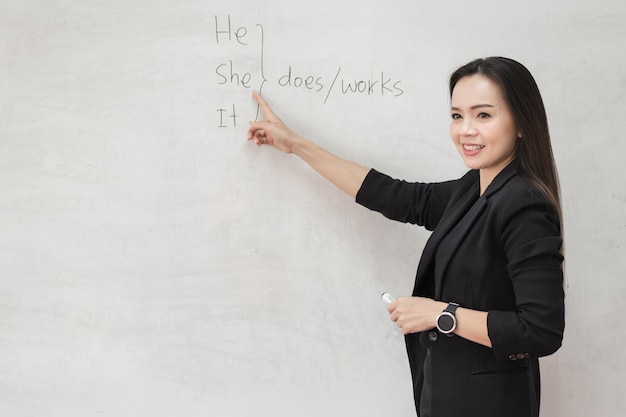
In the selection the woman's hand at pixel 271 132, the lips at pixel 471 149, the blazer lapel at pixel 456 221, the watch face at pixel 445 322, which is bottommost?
the watch face at pixel 445 322

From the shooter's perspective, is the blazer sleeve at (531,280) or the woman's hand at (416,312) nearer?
the blazer sleeve at (531,280)

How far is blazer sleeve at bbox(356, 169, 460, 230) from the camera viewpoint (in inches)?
57.6

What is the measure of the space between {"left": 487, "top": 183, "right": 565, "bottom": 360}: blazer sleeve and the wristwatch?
0.07 metres

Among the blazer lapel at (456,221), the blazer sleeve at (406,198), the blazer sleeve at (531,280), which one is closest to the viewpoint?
the blazer sleeve at (531,280)

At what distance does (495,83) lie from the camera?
3.88ft

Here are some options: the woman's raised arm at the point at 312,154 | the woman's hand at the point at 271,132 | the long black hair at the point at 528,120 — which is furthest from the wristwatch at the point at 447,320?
the woman's hand at the point at 271,132

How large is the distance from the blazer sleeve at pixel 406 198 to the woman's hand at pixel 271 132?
188 mm

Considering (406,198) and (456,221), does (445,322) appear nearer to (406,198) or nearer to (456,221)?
(456,221)

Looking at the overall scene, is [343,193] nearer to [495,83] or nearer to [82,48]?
[495,83]

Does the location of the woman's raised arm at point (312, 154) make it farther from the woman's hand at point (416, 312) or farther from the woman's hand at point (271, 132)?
the woman's hand at point (416, 312)

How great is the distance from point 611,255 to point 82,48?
1298 millimetres

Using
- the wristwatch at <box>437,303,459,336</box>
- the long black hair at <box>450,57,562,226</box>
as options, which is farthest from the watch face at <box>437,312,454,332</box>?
the long black hair at <box>450,57,562,226</box>

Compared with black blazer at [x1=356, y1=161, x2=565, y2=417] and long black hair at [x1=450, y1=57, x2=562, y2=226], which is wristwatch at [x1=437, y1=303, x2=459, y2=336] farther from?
long black hair at [x1=450, y1=57, x2=562, y2=226]

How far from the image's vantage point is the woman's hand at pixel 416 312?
1.22 meters
